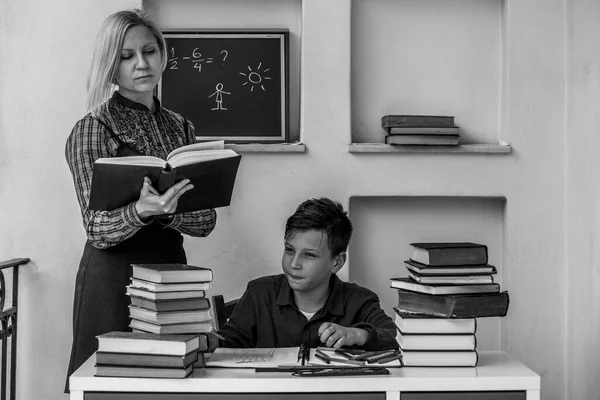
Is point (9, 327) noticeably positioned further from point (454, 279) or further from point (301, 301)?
point (454, 279)

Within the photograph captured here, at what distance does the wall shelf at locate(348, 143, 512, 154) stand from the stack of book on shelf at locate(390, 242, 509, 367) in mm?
1538

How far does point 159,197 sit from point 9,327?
1556 millimetres

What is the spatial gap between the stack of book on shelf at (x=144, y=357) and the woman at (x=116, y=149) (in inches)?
23.5

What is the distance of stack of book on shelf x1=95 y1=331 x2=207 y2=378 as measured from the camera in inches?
73.0

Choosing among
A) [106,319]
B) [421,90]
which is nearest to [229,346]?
[106,319]

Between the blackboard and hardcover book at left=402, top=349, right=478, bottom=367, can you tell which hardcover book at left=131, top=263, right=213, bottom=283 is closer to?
hardcover book at left=402, top=349, right=478, bottom=367

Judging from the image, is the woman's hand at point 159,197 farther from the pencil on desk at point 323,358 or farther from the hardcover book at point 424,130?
the hardcover book at point 424,130

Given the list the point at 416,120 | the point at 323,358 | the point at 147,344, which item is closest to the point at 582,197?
the point at 416,120

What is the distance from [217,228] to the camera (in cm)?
362

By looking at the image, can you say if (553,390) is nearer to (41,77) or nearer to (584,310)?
(584,310)

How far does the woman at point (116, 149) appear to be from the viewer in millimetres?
2469

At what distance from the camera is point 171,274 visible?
6.53 feet

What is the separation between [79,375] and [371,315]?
3.25 ft

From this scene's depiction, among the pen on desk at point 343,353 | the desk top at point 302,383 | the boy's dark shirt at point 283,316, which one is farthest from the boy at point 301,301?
the desk top at point 302,383
